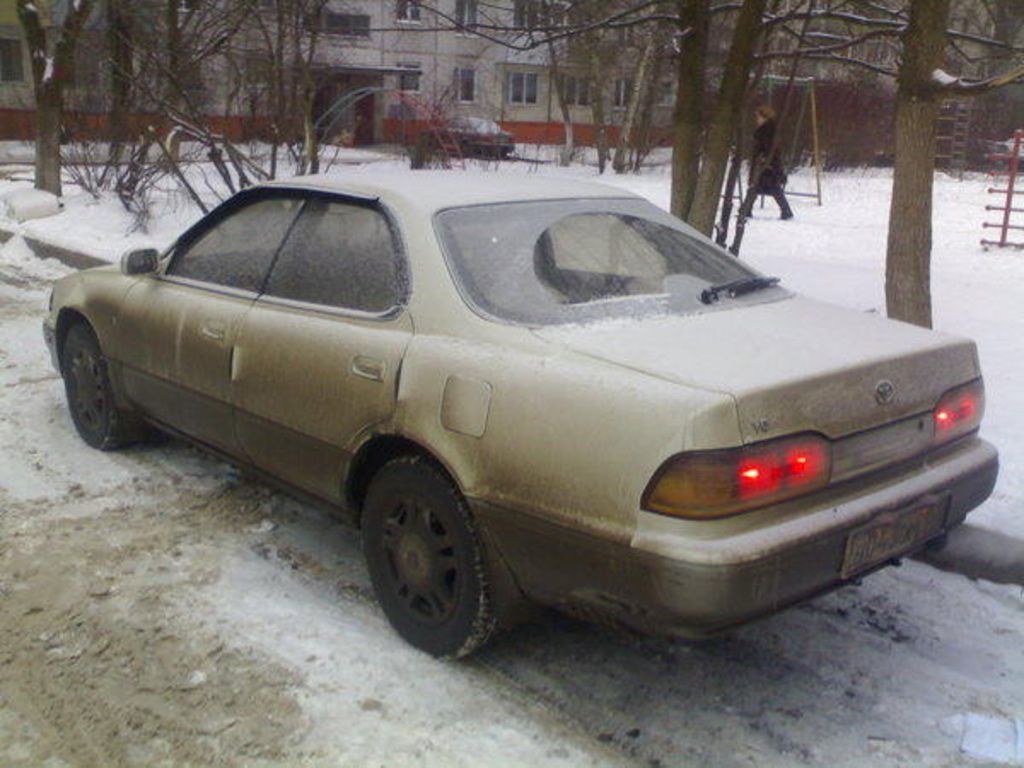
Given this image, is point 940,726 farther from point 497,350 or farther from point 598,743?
point 497,350

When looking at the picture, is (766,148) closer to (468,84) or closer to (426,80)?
(426,80)

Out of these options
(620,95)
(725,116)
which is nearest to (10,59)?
(620,95)

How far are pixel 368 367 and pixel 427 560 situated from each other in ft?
2.15

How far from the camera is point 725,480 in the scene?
2752mm

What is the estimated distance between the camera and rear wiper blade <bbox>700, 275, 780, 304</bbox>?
12.0ft

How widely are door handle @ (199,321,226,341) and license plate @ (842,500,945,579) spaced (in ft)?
8.12

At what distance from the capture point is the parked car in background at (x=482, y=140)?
97.0 feet

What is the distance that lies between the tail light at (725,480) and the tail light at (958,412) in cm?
73

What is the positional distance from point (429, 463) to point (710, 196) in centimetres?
515

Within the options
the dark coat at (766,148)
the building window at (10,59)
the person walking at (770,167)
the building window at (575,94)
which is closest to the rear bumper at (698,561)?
the person walking at (770,167)

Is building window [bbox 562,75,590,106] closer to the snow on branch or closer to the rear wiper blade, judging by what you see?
the snow on branch

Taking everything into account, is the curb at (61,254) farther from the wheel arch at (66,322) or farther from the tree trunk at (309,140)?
the wheel arch at (66,322)

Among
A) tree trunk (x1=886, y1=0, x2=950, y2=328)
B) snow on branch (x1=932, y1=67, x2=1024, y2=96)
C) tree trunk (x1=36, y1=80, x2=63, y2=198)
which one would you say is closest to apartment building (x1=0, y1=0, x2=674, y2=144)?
tree trunk (x1=36, y1=80, x2=63, y2=198)

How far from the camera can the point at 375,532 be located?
361cm
